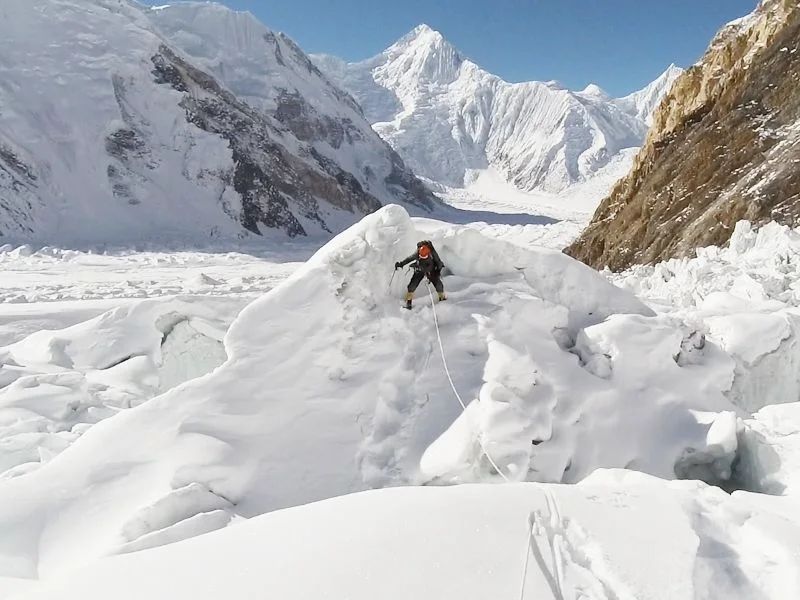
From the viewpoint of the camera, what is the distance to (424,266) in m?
6.39

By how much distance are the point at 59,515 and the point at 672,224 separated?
16.4 metres

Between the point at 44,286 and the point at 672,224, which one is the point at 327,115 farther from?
the point at 672,224

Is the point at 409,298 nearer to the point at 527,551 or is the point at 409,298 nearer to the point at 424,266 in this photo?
the point at 424,266

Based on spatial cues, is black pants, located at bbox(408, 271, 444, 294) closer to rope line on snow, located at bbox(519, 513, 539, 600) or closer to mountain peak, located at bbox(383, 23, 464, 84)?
rope line on snow, located at bbox(519, 513, 539, 600)

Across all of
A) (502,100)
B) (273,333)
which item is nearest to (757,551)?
(273,333)

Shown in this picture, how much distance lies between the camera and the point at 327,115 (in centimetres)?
6531

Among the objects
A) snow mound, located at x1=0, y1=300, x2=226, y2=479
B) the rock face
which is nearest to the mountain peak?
the rock face

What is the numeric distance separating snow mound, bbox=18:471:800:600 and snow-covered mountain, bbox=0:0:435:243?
31.8 metres

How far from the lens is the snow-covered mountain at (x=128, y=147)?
32.0m

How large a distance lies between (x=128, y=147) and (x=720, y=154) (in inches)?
1354

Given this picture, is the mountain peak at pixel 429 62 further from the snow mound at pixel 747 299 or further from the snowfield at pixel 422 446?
the snowfield at pixel 422 446

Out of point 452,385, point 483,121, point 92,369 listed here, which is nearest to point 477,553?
point 452,385

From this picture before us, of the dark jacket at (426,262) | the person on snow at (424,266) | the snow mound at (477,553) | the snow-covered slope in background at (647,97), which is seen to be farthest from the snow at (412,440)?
the snow-covered slope in background at (647,97)

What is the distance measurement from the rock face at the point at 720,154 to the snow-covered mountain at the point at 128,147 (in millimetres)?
25623
